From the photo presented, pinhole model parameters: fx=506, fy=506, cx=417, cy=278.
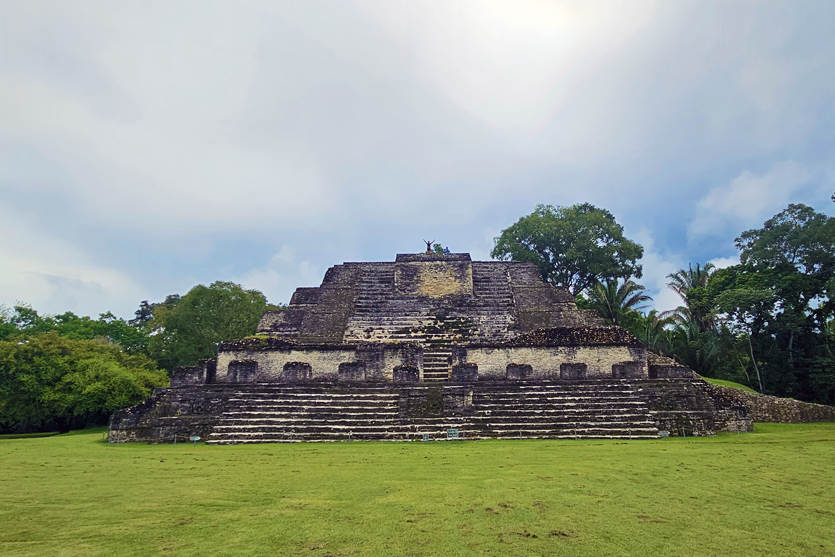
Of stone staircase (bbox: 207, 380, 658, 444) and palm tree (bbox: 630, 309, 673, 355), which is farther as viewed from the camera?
palm tree (bbox: 630, 309, 673, 355)

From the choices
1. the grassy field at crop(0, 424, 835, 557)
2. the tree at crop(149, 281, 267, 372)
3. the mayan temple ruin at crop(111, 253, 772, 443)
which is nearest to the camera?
the grassy field at crop(0, 424, 835, 557)

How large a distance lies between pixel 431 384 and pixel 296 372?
3.60 m

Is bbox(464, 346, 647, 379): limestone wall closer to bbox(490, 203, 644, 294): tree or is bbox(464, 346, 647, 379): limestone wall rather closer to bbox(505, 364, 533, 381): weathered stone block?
bbox(505, 364, 533, 381): weathered stone block

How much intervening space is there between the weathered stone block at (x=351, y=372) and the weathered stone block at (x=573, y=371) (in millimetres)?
5097

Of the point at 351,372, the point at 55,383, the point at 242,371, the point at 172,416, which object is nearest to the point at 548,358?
the point at 351,372

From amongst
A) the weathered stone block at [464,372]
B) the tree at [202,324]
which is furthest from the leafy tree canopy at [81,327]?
the weathered stone block at [464,372]

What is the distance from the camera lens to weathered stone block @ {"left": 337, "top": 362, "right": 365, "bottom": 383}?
12.9 m

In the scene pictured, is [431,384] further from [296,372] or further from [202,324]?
[202,324]

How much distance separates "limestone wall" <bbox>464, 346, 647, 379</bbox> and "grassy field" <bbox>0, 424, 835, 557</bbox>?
4878mm

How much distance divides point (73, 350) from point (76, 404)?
2.24 metres

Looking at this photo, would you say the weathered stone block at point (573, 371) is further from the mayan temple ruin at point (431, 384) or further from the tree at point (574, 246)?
the tree at point (574, 246)

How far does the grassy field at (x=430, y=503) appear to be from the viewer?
3488 millimetres

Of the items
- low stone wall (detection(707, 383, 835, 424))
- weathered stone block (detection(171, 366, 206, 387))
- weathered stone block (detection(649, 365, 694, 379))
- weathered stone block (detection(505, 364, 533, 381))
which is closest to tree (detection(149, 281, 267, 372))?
weathered stone block (detection(171, 366, 206, 387))

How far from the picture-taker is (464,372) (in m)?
12.6
